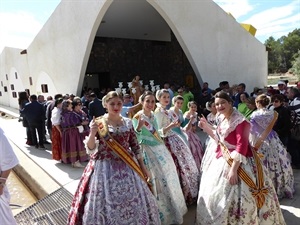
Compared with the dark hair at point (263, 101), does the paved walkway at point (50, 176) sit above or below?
below

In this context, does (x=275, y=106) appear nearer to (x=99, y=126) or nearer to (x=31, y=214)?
(x=99, y=126)

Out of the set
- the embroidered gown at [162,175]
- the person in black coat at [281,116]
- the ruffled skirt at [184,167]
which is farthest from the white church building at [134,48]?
the embroidered gown at [162,175]

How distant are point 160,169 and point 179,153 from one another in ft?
1.71

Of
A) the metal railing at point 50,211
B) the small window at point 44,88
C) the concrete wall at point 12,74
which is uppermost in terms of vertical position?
the concrete wall at point 12,74

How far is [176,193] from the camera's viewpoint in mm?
3203

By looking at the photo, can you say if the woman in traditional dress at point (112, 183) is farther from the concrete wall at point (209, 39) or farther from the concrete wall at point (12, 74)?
the concrete wall at point (12, 74)

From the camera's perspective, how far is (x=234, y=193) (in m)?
2.61

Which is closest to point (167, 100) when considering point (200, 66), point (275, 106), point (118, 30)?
point (275, 106)

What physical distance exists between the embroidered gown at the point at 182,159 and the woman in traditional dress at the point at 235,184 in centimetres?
72

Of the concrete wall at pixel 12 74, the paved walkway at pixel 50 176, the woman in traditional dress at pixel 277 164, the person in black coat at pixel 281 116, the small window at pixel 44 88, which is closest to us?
the paved walkway at pixel 50 176

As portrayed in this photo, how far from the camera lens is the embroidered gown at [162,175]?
3145 mm

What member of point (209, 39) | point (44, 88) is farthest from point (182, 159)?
point (44, 88)

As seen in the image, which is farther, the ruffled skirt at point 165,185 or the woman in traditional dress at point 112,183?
the ruffled skirt at point 165,185

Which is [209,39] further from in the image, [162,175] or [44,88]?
[162,175]
